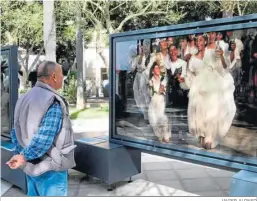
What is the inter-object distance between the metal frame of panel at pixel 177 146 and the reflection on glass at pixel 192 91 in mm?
57

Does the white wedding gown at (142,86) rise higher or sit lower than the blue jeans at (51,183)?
Result: higher

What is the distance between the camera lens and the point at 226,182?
16.0 ft

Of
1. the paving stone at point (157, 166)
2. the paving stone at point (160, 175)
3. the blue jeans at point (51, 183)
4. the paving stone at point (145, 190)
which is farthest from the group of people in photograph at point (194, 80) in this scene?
the blue jeans at point (51, 183)

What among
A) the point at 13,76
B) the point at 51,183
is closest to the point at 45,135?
the point at 51,183

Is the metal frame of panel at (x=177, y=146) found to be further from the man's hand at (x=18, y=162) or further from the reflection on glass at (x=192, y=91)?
the man's hand at (x=18, y=162)

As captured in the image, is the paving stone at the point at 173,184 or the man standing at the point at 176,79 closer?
the man standing at the point at 176,79

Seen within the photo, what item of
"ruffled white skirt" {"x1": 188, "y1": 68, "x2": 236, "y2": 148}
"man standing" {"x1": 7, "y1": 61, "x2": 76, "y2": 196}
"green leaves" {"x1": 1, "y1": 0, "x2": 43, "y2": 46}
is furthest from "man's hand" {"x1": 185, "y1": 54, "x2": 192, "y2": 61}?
"green leaves" {"x1": 1, "y1": 0, "x2": 43, "y2": 46}

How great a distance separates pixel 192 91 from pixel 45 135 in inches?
75.7

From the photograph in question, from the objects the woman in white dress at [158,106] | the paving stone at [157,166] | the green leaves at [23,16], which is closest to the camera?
the woman in white dress at [158,106]

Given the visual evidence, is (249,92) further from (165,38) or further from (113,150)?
(113,150)

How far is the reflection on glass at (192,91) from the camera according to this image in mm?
3311

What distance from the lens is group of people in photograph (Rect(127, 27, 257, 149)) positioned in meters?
3.41

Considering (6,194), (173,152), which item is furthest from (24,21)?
(173,152)

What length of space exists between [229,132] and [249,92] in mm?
502
